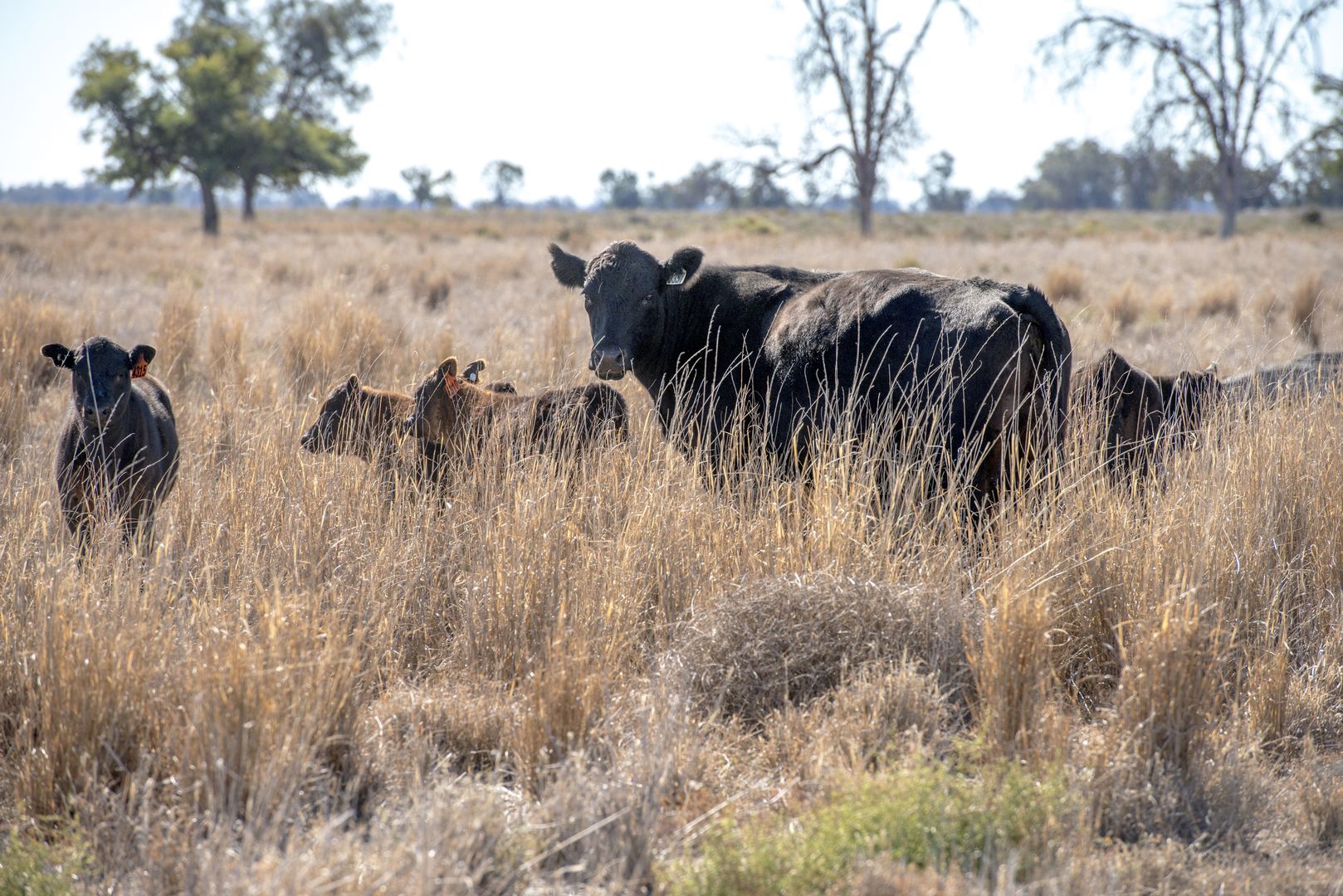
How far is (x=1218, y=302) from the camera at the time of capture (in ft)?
51.1

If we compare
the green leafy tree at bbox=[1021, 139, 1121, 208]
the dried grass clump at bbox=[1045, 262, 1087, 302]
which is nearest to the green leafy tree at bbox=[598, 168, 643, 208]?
the green leafy tree at bbox=[1021, 139, 1121, 208]

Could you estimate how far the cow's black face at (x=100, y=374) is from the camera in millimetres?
5555

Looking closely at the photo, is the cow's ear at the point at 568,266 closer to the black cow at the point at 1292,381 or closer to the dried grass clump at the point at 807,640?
the dried grass clump at the point at 807,640

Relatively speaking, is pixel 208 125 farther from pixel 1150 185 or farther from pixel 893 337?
pixel 1150 185

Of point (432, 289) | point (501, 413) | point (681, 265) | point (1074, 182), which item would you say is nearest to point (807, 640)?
point (501, 413)

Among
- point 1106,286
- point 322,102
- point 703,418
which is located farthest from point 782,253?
point 322,102

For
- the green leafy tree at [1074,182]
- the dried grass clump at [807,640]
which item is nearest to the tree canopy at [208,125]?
the dried grass clump at [807,640]

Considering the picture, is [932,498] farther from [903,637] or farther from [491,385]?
[491,385]

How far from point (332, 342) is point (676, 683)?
6.82 m

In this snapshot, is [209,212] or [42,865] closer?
[42,865]

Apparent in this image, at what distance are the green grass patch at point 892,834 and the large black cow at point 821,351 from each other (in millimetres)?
2153

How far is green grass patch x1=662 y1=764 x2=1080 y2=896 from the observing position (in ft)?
9.37

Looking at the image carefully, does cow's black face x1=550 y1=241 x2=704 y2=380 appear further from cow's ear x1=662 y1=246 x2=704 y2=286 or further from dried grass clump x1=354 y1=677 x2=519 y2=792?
dried grass clump x1=354 y1=677 x2=519 y2=792

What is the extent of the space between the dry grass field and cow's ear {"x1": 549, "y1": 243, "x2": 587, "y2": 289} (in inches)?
53.2
